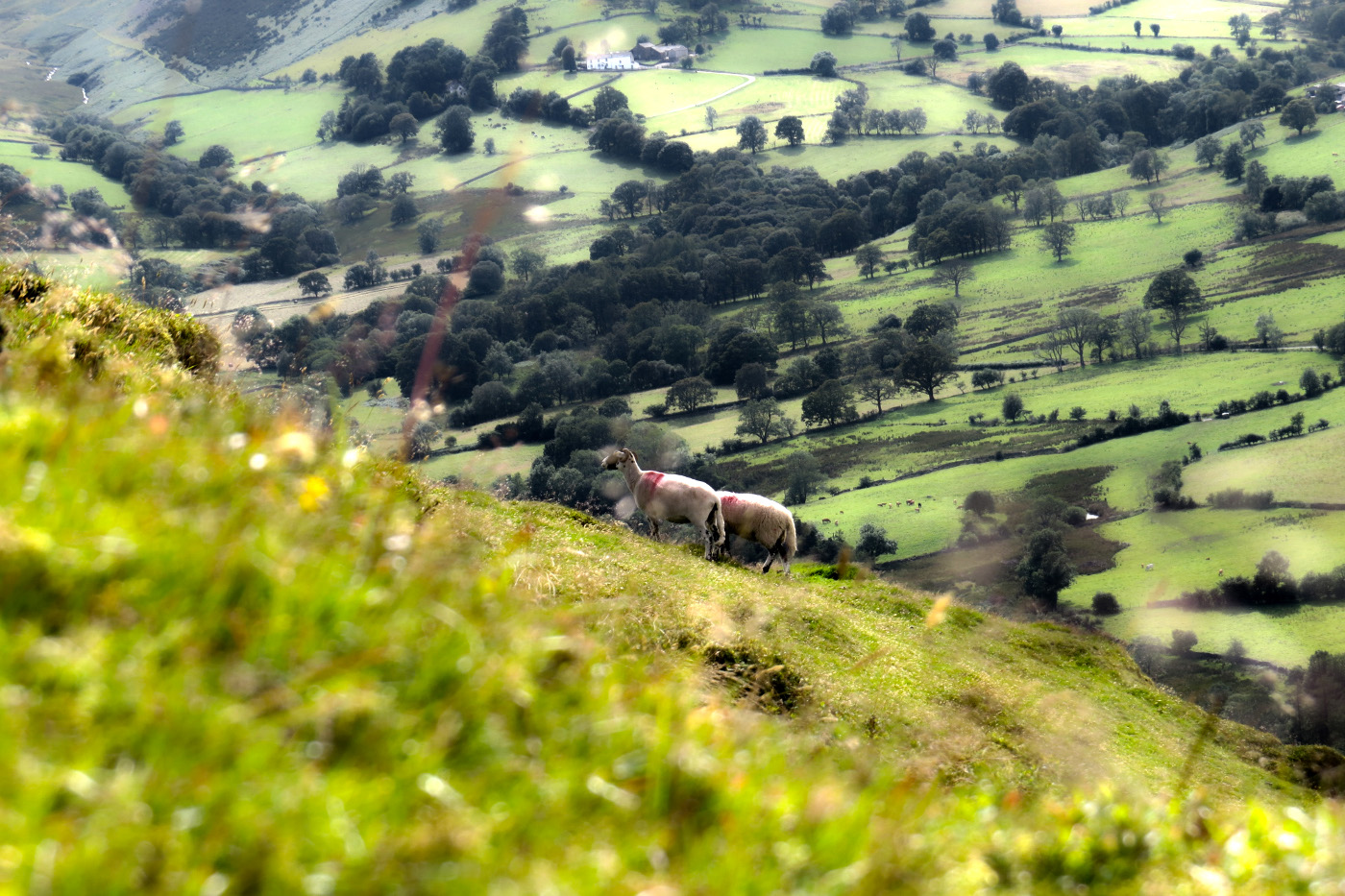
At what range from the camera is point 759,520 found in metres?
21.9

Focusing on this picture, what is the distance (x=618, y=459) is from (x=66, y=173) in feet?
687

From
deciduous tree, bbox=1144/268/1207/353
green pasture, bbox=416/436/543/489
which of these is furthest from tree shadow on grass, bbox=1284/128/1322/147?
green pasture, bbox=416/436/543/489

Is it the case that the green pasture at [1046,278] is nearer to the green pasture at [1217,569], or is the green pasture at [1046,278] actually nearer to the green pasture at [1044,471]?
the green pasture at [1044,471]

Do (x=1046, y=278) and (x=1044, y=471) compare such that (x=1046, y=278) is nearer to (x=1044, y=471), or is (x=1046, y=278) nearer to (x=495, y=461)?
(x=1044, y=471)

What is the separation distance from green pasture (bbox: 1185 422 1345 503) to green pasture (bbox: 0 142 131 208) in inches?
7419

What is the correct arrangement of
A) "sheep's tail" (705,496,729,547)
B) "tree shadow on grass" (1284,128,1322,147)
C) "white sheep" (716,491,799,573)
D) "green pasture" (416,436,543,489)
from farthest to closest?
"tree shadow on grass" (1284,128,1322,147)
"green pasture" (416,436,543,489)
"white sheep" (716,491,799,573)
"sheep's tail" (705,496,729,547)

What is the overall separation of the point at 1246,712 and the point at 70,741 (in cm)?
A: 6907

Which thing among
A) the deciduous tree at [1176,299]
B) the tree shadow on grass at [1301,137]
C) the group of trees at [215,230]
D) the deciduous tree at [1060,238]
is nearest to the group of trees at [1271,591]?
the deciduous tree at [1176,299]

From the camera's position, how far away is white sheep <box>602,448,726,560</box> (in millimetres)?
21031

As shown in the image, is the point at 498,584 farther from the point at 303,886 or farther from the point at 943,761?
the point at 943,761

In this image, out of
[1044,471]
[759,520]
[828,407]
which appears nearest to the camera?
[759,520]

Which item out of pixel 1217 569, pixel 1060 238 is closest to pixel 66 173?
pixel 1060 238

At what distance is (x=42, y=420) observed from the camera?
4.04 meters

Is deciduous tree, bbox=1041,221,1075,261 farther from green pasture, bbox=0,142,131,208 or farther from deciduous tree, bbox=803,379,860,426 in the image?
green pasture, bbox=0,142,131,208
